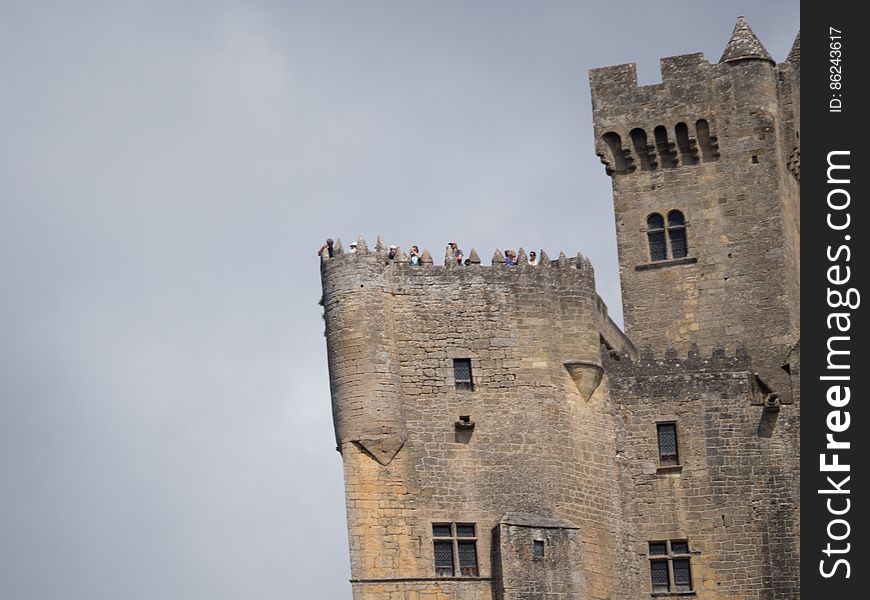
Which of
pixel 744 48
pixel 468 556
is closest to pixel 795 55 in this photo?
pixel 744 48

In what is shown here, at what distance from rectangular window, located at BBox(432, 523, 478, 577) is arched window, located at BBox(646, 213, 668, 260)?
41.8ft

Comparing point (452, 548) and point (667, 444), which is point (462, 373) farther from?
point (667, 444)

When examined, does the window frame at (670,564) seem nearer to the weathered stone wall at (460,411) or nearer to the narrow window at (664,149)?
the weathered stone wall at (460,411)

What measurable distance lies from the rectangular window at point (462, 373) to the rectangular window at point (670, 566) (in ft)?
18.6

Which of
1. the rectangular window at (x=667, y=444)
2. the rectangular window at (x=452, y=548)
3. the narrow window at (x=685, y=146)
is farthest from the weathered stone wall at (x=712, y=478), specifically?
the narrow window at (x=685, y=146)

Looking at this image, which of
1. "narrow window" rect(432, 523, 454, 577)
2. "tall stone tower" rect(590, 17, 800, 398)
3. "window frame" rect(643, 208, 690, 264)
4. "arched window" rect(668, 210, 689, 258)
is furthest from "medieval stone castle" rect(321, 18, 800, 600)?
"arched window" rect(668, 210, 689, 258)

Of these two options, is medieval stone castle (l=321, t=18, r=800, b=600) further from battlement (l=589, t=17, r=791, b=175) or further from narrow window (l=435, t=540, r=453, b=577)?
battlement (l=589, t=17, r=791, b=175)

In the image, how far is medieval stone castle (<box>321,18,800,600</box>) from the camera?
57781mm

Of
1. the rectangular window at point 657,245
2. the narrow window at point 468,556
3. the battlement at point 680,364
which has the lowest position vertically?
the narrow window at point 468,556

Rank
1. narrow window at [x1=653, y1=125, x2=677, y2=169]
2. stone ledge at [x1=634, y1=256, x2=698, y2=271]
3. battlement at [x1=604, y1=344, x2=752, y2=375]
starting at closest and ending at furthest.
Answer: battlement at [x1=604, y1=344, x2=752, y2=375] < stone ledge at [x1=634, y1=256, x2=698, y2=271] < narrow window at [x1=653, y1=125, x2=677, y2=169]

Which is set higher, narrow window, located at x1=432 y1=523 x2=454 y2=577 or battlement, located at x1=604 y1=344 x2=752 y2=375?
battlement, located at x1=604 y1=344 x2=752 y2=375

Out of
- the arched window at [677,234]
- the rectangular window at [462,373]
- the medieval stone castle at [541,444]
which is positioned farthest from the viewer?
the arched window at [677,234]

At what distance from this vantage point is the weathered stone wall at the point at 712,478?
60125mm
